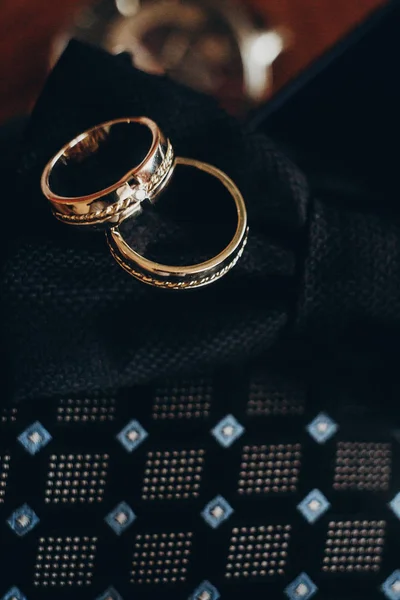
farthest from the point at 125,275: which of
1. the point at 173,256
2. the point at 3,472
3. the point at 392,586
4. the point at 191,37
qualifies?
the point at 191,37

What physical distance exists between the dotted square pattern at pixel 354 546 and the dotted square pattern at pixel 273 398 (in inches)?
2.8

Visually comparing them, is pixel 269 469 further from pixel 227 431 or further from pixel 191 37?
pixel 191 37

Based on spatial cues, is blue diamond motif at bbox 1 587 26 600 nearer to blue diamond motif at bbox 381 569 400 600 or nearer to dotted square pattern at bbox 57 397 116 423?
dotted square pattern at bbox 57 397 116 423

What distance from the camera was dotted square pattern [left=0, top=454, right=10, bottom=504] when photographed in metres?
0.38

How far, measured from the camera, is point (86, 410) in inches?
15.6

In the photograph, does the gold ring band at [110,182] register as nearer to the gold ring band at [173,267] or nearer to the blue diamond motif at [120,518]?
the gold ring band at [173,267]

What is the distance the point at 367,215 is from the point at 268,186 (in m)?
0.06

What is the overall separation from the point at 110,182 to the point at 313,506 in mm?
222

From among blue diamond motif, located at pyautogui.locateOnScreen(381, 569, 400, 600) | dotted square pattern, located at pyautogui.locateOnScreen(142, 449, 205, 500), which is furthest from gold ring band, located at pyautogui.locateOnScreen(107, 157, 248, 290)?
blue diamond motif, located at pyautogui.locateOnScreen(381, 569, 400, 600)

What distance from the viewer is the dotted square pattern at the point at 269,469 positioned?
1.31ft

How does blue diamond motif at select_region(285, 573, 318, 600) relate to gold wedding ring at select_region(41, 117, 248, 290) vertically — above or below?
below

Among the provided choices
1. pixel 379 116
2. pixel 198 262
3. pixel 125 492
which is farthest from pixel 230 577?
pixel 379 116

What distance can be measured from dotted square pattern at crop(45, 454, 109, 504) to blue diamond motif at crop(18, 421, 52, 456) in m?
0.01

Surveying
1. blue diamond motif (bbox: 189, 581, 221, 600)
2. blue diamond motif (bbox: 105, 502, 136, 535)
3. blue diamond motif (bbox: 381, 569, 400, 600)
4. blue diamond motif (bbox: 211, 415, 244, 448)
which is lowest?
blue diamond motif (bbox: 381, 569, 400, 600)
